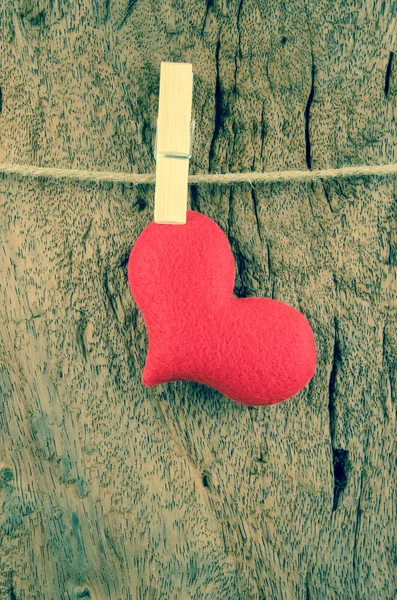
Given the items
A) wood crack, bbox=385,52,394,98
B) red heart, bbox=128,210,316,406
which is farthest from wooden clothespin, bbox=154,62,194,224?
wood crack, bbox=385,52,394,98

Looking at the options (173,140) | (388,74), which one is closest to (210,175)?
(173,140)

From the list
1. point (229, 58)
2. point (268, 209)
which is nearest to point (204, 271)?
point (268, 209)

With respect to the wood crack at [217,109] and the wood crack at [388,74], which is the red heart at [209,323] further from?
the wood crack at [388,74]

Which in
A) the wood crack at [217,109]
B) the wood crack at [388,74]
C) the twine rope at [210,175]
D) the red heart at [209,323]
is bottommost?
the red heart at [209,323]

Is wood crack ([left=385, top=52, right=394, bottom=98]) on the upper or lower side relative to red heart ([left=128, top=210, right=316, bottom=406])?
upper

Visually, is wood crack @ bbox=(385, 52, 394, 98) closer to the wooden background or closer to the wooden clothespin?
the wooden background

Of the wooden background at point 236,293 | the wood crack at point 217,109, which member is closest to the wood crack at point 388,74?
the wooden background at point 236,293
